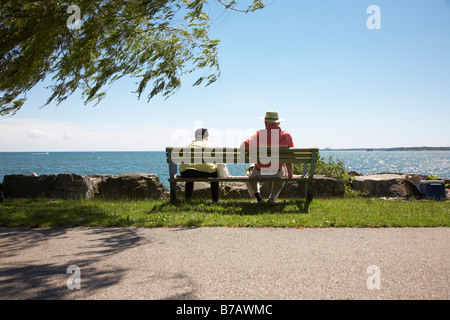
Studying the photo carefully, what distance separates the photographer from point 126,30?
645cm

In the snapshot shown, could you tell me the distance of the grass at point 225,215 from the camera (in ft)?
19.2

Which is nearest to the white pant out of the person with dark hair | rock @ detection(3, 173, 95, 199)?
the person with dark hair

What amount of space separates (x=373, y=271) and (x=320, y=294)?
0.85m

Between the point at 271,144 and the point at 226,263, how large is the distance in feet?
14.2

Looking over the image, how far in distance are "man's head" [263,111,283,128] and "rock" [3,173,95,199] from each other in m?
4.75

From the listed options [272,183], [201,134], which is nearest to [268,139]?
[272,183]

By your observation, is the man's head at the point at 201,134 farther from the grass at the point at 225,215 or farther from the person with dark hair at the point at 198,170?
the grass at the point at 225,215

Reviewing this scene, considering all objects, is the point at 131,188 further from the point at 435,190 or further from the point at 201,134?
the point at 435,190

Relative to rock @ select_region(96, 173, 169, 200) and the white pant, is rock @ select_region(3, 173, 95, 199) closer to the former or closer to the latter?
rock @ select_region(96, 173, 169, 200)

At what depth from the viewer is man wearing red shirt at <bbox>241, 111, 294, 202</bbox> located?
308 inches

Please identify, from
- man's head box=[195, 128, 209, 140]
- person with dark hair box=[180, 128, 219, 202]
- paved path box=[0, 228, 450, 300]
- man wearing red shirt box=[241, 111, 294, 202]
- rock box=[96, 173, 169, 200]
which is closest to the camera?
paved path box=[0, 228, 450, 300]

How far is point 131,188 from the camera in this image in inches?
379

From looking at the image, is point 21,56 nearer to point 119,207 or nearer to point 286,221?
point 119,207
